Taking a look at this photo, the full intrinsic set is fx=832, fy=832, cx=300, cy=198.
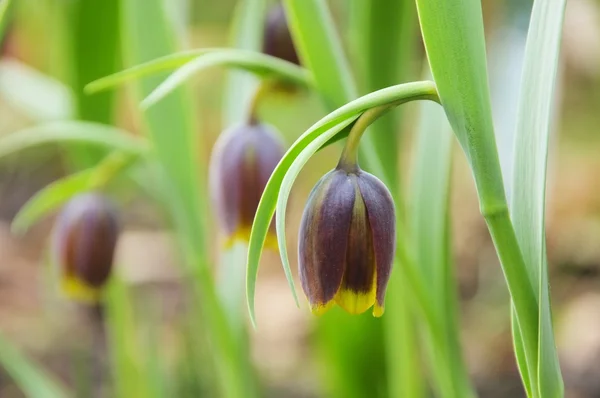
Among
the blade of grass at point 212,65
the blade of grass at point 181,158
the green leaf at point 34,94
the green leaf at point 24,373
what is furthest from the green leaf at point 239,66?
the green leaf at point 34,94

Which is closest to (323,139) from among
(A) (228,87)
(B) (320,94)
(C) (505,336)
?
(B) (320,94)

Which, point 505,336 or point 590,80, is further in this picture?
point 590,80

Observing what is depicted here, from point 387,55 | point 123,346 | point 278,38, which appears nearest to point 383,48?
point 387,55

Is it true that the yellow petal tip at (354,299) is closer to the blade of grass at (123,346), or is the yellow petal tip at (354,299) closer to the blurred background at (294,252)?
the blurred background at (294,252)

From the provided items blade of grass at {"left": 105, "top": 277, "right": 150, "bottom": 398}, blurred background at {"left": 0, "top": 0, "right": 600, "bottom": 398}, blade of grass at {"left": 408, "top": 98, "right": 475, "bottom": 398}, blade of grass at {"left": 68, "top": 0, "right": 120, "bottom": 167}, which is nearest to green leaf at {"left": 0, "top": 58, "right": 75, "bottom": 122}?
blurred background at {"left": 0, "top": 0, "right": 600, "bottom": 398}

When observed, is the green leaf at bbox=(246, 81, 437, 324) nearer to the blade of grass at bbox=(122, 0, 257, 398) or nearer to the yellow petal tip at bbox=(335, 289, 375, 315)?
the yellow petal tip at bbox=(335, 289, 375, 315)

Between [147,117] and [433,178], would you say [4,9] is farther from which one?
[433,178]

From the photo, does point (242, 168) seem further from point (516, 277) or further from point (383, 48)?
point (516, 277)
